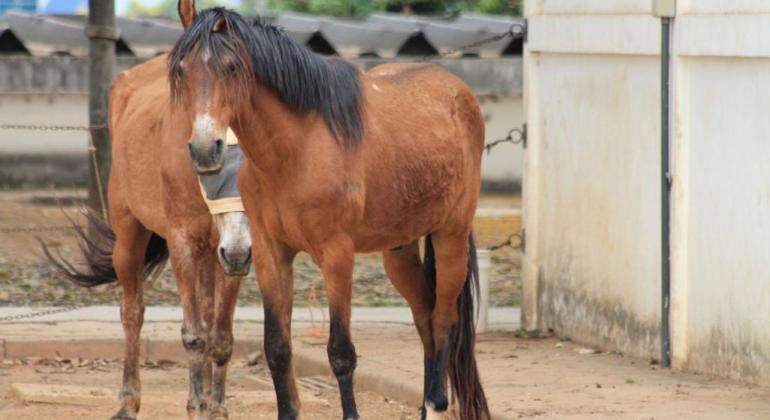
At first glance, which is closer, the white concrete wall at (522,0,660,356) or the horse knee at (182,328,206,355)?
the horse knee at (182,328,206,355)

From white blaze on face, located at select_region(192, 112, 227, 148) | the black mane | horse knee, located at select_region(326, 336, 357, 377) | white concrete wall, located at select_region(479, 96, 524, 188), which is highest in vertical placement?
the black mane

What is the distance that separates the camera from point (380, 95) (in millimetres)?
7094

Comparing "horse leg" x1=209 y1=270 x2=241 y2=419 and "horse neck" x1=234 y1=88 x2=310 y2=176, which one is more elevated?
"horse neck" x1=234 y1=88 x2=310 y2=176

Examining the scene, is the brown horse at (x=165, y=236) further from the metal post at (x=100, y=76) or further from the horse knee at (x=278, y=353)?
the metal post at (x=100, y=76)

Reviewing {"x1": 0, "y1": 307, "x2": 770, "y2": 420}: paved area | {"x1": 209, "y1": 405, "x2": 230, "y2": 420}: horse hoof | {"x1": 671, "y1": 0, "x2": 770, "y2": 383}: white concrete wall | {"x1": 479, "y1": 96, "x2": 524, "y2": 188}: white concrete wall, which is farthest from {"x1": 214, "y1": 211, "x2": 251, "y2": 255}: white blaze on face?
{"x1": 479, "y1": 96, "x2": 524, "y2": 188}: white concrete wall

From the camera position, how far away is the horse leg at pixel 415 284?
7.61 metres

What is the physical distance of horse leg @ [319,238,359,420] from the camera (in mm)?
6516

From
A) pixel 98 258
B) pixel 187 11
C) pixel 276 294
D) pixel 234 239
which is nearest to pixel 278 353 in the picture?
pixel 276 294

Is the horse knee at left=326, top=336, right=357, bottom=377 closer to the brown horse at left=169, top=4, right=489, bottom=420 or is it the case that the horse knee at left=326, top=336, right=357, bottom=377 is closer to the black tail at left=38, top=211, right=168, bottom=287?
the brown horse at left=169, top=4, right=489, bottom=420

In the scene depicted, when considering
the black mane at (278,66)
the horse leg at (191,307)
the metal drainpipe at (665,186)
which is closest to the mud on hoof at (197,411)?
the horse leg at (191,307)

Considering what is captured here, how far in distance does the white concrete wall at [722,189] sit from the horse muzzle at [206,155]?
10.7 feet

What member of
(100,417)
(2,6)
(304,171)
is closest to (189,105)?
(304,171)

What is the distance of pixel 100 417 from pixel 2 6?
30.4 meters

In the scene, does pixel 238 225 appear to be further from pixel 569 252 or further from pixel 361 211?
pixel 569 252
